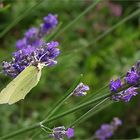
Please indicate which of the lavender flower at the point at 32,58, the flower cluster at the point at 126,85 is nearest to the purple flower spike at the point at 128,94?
the flower cluster at the point at 126,85

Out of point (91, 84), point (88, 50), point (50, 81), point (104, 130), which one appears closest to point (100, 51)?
point (88, 50)

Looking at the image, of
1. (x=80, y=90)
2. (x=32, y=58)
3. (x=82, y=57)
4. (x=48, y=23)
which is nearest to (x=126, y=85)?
(x=80, y=90)

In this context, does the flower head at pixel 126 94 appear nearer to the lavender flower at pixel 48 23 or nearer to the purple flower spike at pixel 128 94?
the purple flower spike at pixel 128 94

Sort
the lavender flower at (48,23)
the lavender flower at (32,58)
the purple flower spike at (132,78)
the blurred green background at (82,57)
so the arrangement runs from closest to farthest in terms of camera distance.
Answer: the purple flower spike at (132,78), the lavender flower at (32,58), the lavender flower at (48,23), the blurred green background at (82,57)

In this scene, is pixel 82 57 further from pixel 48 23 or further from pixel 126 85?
pixel 126 85

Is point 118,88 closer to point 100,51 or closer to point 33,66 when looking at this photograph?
point 33,66

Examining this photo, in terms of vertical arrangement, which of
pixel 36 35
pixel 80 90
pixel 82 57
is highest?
pixel 82 57
